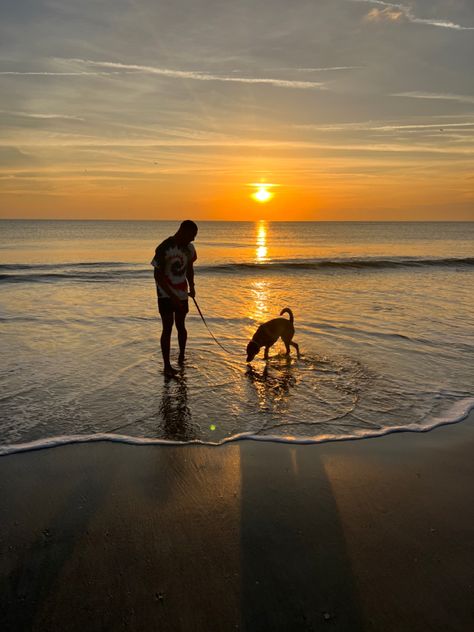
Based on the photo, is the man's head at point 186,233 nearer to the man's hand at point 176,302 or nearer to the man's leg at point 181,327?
the man's hand at point 176,302

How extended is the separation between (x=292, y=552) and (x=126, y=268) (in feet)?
73.2

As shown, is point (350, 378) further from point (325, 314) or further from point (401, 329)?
point (325, 314)

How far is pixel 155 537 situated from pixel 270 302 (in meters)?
11.0

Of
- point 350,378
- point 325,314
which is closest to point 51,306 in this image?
point 325,314

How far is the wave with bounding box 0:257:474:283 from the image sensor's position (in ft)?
64.4

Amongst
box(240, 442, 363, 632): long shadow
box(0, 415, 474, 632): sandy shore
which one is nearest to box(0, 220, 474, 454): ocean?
box(0, 415, 474, 632): sandy shore

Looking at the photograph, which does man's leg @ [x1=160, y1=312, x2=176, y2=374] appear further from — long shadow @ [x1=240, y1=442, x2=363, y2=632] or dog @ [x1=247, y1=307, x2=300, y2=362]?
long shadow @ [x1=240, y1=442, x2=363, y2=632]

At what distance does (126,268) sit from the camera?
23.8m

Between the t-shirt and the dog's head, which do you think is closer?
the t-shirt

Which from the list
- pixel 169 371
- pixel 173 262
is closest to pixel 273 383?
pixel 169 371

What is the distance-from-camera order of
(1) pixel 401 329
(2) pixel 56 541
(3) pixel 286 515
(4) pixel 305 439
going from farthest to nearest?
(1) pixel 401 329
(4) pixel 305 439
(3) pixel 286 515
(2) pixel 56 541

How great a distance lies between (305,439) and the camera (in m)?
4.46

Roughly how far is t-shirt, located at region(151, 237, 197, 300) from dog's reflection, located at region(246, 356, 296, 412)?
170 centimetres

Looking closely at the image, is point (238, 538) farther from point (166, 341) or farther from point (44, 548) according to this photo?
point (166, 341)
